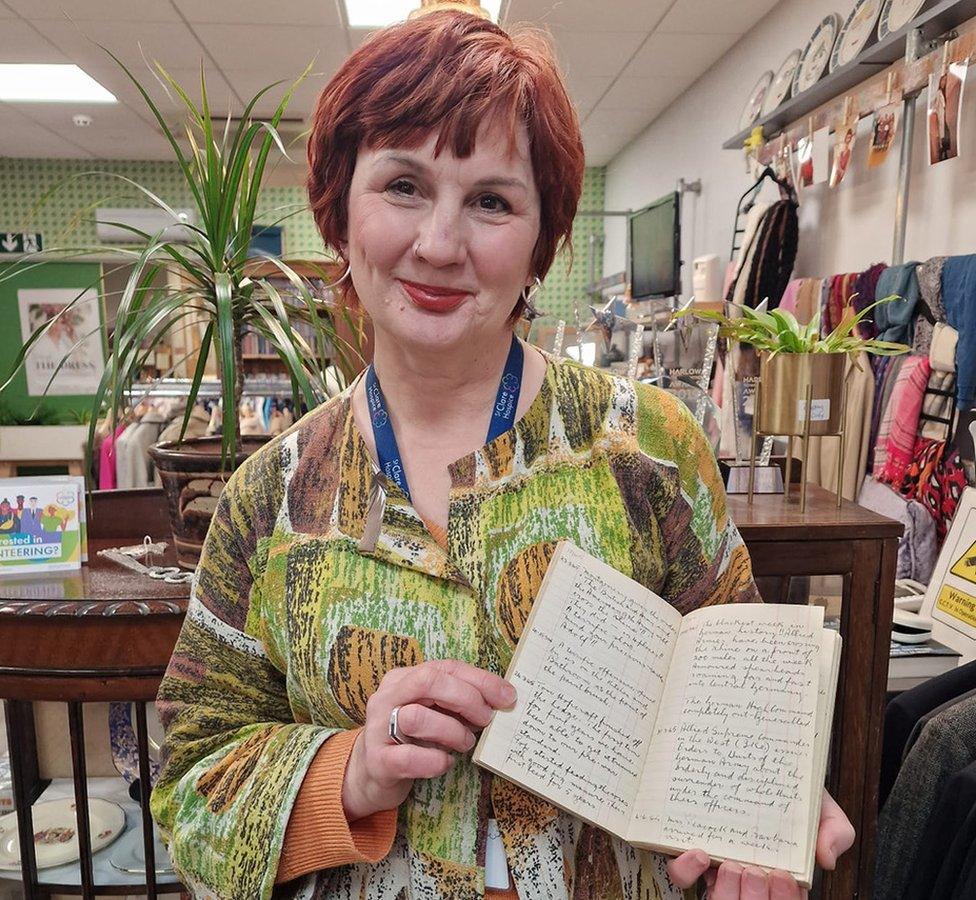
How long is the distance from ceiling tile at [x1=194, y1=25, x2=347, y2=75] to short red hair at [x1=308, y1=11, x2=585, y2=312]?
366 centimetres

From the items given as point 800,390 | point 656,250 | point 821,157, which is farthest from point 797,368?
point 656,250

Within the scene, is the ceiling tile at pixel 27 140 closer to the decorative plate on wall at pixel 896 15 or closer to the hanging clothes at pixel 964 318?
the decorative plate on wall at pixel 896 15

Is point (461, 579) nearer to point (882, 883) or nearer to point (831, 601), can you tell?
point (831, 601)

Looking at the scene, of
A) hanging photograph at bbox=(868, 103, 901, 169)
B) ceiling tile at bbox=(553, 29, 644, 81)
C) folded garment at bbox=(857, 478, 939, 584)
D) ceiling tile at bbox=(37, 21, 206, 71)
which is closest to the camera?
folded garment at bbox=(857, 478, 939, 584)

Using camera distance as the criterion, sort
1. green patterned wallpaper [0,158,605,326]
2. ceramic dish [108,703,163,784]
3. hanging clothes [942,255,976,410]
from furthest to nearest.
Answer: green patterned wallpaper [0,158,605,326]
hanging clothes [942,255,976,410]
ceramic dish [108,703,163,784]

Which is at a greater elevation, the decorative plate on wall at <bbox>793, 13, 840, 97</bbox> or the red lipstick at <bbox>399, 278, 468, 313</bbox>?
the decorative plate on wall at <bbox>793, 13, 840, 97</bbox>

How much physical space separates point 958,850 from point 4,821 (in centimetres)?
154

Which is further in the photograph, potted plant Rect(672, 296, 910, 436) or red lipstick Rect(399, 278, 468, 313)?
potted plant Rect(672, 296, 910, 436)

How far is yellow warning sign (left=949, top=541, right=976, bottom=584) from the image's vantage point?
1421mm

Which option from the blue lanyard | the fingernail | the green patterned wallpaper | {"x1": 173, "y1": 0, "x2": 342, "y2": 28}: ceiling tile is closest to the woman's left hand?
the fingernail

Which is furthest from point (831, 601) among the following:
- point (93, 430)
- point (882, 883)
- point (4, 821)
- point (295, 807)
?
point (4, 821)

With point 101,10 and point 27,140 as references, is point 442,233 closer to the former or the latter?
point 101,10

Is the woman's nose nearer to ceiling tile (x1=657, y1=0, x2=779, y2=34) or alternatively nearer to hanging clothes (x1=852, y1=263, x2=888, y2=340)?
hanging clothes (x1=852, y1=263, x2=888, y2=340)

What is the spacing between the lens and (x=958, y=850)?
121 centimetres
